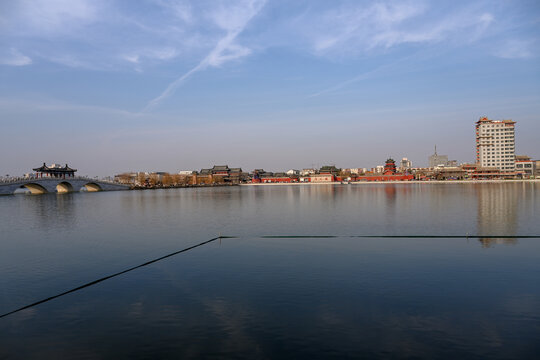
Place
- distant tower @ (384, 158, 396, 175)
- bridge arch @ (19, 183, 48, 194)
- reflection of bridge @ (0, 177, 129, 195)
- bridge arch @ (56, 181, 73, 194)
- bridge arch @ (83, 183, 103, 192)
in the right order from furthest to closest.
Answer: distant tower @ (384, 158, 396, 175) < bridge arch @ (83, 183, 103, 192) < bridge arch @ (56, 181, 73, 194) < bridge arch @ (19, 183, 48, 194) < reflection of bridge @ (0, 177, 129, 195)

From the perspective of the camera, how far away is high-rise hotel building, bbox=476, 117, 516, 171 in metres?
158

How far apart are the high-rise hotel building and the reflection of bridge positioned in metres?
149

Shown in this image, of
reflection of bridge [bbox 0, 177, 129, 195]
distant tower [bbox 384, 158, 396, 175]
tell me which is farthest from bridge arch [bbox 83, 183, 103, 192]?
distant tower [bbox 384, 158, 396, 175]

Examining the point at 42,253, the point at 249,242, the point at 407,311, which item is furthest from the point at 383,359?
the point at 42,253

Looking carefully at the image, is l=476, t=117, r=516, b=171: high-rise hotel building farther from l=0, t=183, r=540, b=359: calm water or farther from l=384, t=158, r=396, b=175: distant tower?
l=0, t=183, r=540, b=359: calm water

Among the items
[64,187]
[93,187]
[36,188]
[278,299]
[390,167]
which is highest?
[390,167]

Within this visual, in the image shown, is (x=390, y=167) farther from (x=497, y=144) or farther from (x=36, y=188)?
(x=36, y=188)

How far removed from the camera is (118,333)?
834 cm

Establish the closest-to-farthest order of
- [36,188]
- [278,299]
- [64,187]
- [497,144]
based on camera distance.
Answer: [278,299] → [36,188] → [64,187] → [497,144]

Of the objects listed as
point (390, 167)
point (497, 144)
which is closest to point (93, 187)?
point (390, 167)

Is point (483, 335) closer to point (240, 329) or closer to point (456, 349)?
point (456, 349)

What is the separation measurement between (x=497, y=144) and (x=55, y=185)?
16801cm

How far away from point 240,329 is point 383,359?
319 centimetres

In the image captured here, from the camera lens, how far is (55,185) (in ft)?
299
